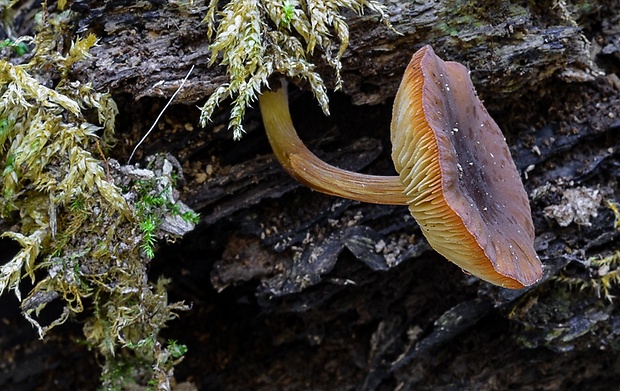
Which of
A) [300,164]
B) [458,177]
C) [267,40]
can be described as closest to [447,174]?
[458,177]

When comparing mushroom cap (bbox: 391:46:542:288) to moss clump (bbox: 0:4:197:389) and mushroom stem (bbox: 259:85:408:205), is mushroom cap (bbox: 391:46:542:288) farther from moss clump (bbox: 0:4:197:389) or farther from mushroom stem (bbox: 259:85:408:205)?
moss clump (bbox: 0:4:197:389)

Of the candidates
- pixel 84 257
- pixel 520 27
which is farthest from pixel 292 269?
pixel 520 27

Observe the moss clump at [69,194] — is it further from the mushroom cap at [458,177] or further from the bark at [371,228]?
the mushroom cap at [458,177]

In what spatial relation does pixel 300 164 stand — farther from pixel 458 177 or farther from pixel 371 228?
pixel 458 177

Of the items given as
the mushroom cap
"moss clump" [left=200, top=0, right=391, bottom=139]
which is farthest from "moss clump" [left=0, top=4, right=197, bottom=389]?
the mushroom cap

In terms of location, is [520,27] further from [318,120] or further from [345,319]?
[345,319]

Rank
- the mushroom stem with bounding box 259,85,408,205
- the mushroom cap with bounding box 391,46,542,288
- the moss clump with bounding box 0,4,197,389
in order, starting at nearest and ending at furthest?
the mushroom cap with bounding box 391,46,542,288 < the moss clump with bounding box 0,4,197,389 < the mushroom stem with bounding box 259,85,408,205

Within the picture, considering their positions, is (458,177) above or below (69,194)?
above
